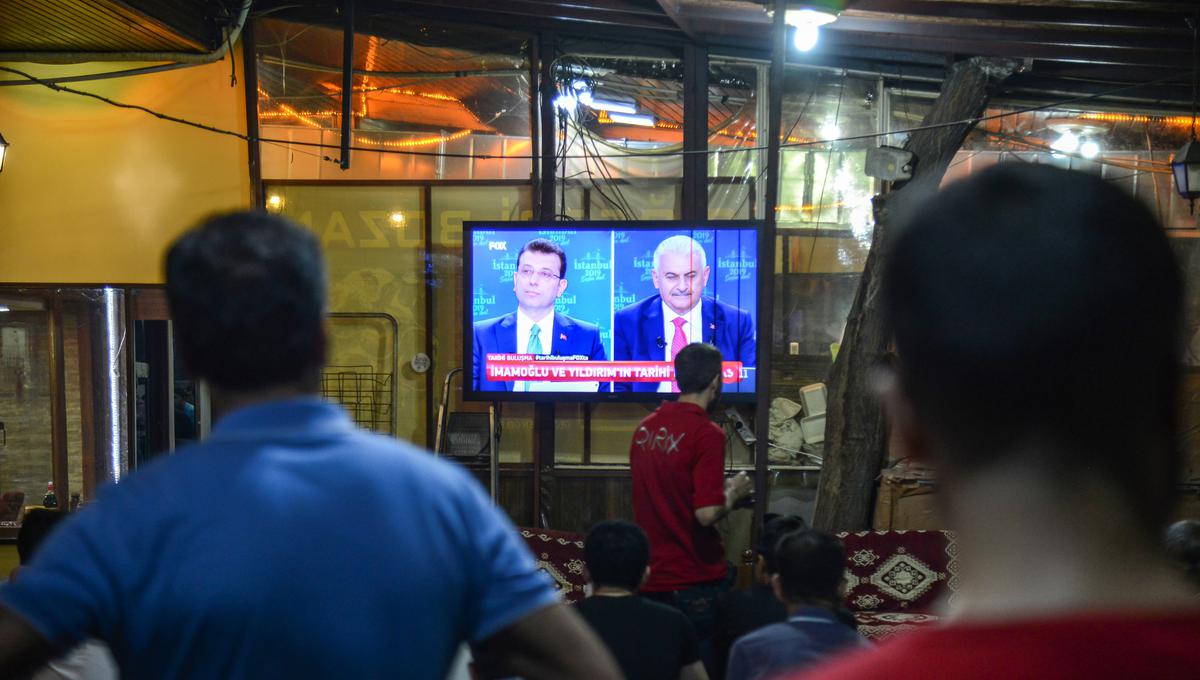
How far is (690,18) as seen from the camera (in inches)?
356

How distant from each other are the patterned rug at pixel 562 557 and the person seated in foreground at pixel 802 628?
4669mm

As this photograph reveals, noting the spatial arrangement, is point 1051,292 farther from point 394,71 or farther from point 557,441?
point 394,71

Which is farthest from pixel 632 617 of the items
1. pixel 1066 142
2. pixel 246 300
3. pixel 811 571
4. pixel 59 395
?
pixel 1066 142

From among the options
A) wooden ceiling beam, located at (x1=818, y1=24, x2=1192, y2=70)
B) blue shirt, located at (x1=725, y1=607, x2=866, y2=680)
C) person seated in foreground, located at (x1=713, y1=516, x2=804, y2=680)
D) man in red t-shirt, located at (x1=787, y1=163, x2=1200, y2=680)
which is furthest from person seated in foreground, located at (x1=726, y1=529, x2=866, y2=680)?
wooden ceiling beam, located at (x1=818, y1=24, x2=1192, y2=70)

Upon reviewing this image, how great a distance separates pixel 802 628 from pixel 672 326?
5.99 m

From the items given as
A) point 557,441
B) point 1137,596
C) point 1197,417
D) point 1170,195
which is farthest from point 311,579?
point 1170,195

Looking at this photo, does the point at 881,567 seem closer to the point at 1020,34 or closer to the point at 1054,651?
the point at 1020,34

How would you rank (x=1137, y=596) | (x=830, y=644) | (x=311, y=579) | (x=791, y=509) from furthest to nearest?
(x=791, y=509)
(x=830, y=644)
(x=311, y=579)
(x=1137, y=596)

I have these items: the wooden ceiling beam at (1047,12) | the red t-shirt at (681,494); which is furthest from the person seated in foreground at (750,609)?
the wooden ceiling beam at (1047,12)

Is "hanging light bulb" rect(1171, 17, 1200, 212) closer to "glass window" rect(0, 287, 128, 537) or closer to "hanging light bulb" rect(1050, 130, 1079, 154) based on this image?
"hanging light bulb" rect(1050, 130, 1079, 154)

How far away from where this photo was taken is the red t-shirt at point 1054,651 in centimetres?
76

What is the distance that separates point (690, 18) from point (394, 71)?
282cm

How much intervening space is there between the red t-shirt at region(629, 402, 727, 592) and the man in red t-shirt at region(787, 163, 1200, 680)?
4.08 m

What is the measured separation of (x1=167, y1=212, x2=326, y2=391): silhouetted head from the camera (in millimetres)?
1576
